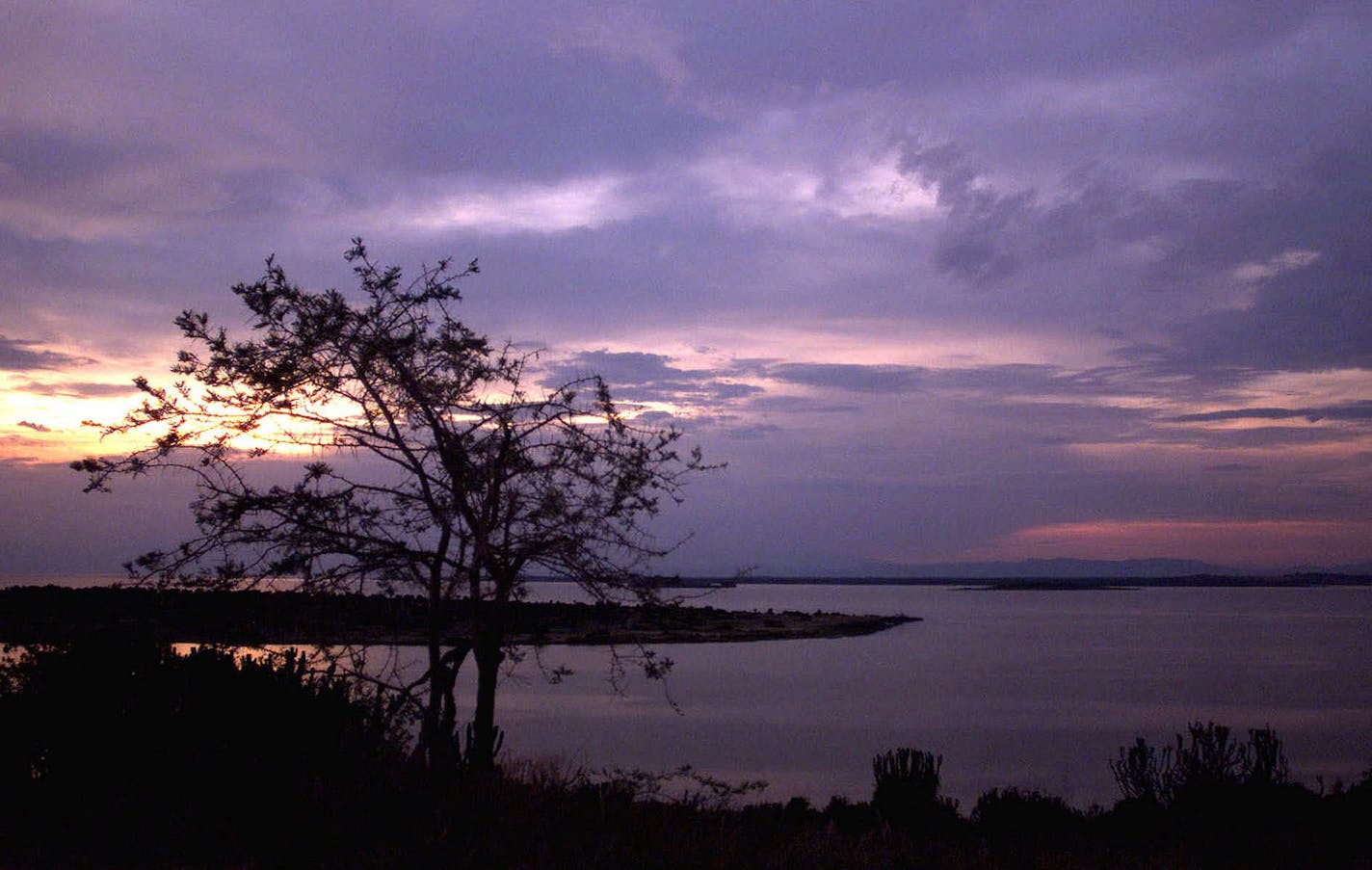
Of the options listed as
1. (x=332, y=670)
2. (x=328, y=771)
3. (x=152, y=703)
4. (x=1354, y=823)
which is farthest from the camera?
(x=1354, y=823)

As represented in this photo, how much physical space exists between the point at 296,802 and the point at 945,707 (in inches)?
1453

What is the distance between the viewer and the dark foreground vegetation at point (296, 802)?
797 centimetres

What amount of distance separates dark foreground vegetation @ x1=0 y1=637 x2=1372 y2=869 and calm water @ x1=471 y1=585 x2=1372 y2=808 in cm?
199

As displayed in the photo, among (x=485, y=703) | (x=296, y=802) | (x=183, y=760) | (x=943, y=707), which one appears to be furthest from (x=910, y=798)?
(x=943, y=707)

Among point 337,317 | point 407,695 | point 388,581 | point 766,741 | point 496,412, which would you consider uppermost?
point 337,317

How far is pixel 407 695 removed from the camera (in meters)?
11.0

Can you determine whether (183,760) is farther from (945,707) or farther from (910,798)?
(945,707)

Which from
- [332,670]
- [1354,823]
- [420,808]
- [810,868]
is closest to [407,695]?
[332,670]

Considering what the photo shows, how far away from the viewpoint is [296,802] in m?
8.38

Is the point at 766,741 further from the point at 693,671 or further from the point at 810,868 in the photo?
the point at 810,868

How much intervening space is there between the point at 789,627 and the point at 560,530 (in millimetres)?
69609

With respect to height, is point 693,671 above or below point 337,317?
below

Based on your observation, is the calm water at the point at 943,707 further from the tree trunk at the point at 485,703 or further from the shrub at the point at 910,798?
the shrub at the point at 910,798

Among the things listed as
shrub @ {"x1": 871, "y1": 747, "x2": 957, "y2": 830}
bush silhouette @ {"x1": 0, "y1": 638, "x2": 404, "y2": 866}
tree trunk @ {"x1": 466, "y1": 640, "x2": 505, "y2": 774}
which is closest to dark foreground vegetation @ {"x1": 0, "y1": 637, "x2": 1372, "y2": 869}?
bush silhouette @ {"x1": 0, "y1": 638, "x2": 404, "y2": 866}
